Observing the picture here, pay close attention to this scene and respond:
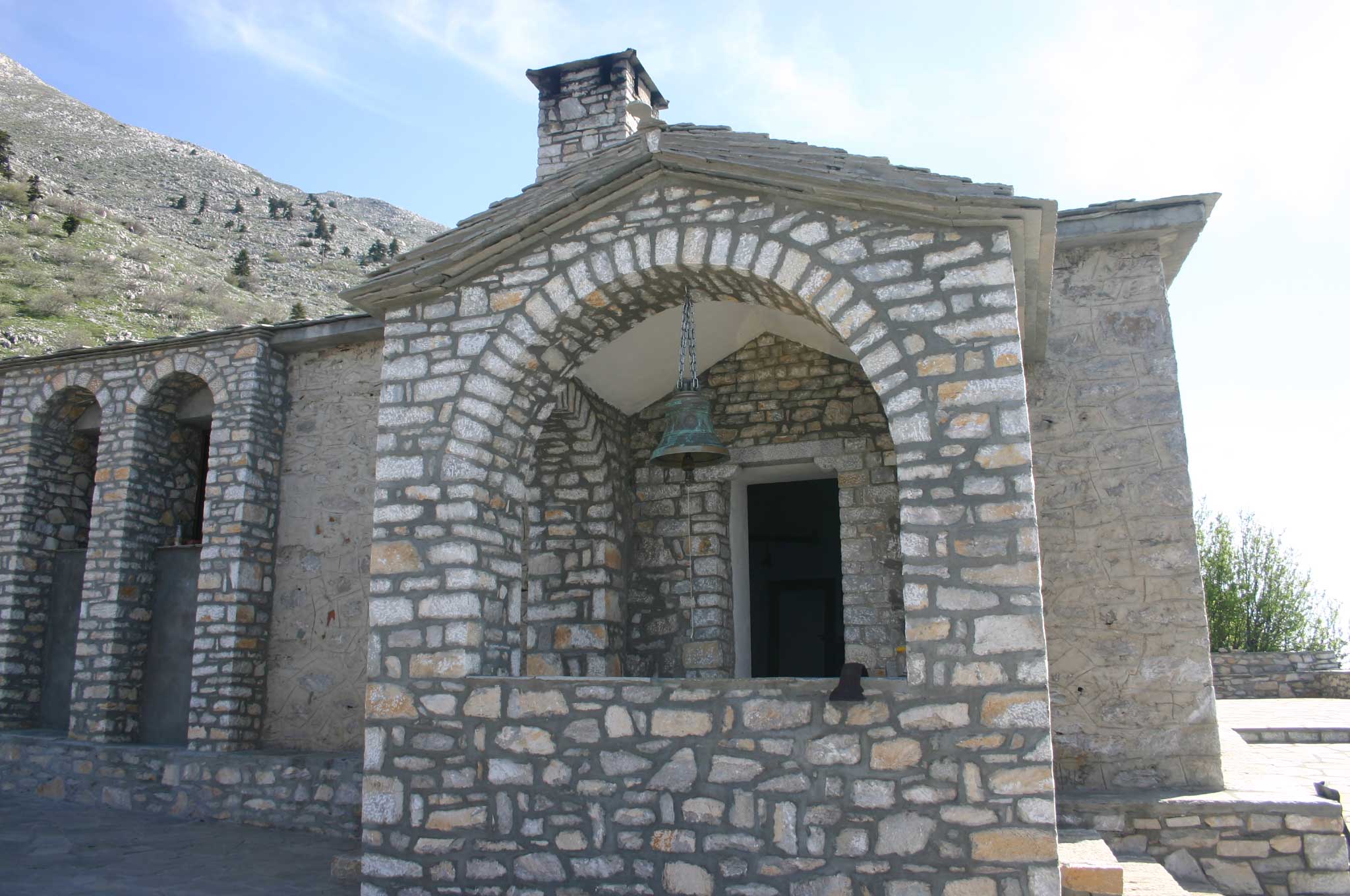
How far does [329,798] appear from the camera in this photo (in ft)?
22.7

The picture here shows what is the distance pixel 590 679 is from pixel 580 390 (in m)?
2.35

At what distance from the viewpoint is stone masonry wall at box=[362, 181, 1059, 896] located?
3.82 metres

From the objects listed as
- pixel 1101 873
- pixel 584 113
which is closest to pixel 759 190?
pixel 1101 873

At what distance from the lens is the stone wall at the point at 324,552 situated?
770 cm

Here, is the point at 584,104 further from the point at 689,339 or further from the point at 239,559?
the point at 239,559

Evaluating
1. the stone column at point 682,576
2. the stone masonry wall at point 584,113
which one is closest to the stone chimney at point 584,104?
the stone masonry wall at point 584,113

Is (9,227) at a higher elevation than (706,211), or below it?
higher

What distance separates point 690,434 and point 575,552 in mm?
1869

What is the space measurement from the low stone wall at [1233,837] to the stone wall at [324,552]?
5567 millimetres

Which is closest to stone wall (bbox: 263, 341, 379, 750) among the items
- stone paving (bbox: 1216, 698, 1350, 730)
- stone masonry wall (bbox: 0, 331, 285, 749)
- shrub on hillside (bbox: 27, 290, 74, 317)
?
stone masonry wall (bbox: 0, 331, 285, 749)

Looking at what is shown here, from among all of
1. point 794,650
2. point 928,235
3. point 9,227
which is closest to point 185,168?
point 9,227

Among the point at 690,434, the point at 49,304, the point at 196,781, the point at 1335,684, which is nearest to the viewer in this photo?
the point at 690,434

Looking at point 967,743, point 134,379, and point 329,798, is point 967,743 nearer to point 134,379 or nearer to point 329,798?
point 329,798

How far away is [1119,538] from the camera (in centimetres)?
617
